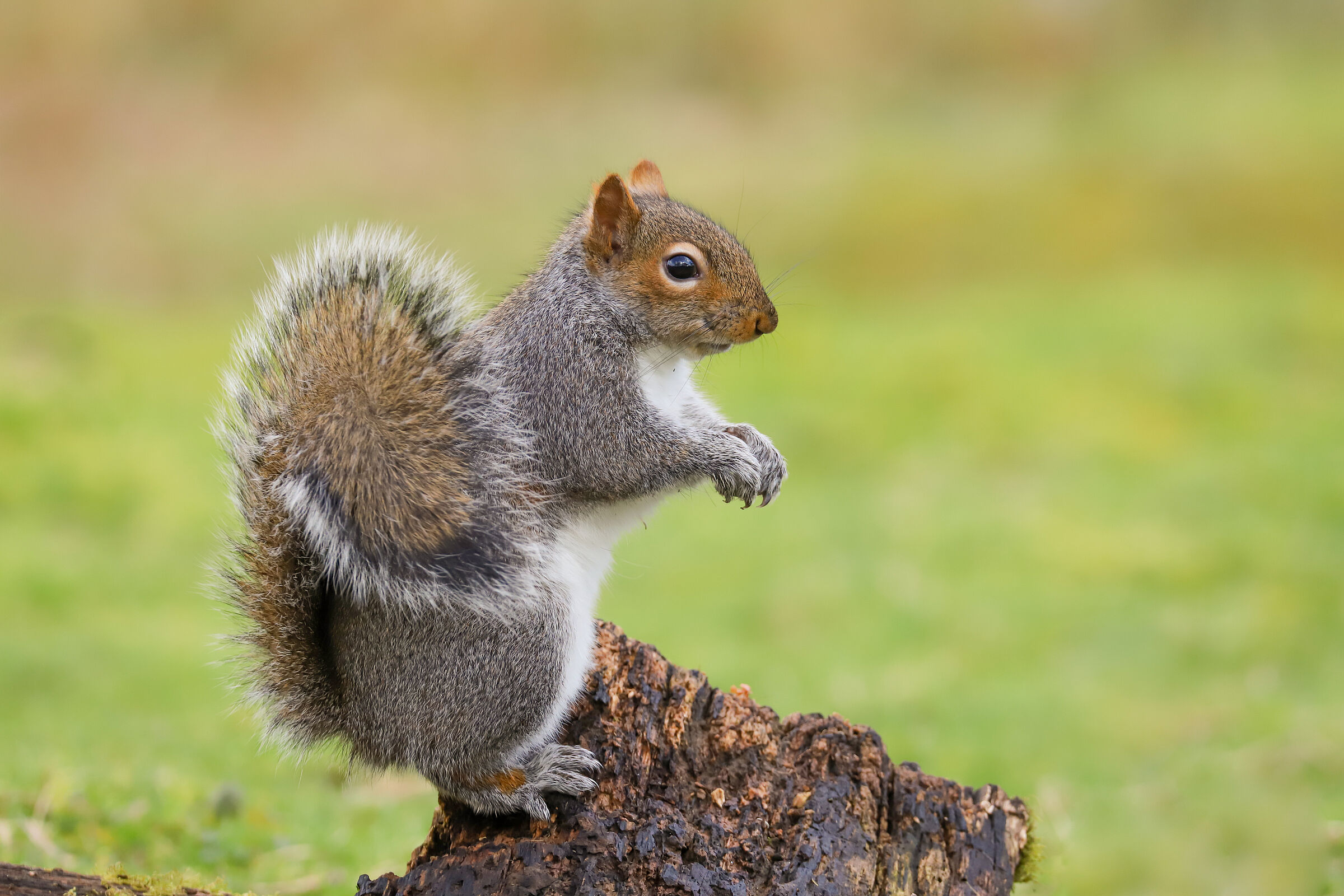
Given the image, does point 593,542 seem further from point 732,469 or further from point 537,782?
point 537,782

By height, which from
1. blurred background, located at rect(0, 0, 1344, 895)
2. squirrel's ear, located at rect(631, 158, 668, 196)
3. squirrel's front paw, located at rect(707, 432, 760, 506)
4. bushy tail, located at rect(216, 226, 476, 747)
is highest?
blurred background, located at rect(0, 0, 1344, 895)

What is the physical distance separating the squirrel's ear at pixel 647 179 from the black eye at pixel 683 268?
26cm

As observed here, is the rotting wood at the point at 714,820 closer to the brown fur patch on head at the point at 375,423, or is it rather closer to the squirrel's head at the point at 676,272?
the brown fur patch on head at the point at 375,423

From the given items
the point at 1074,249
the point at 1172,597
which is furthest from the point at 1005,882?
the point at 1074,249

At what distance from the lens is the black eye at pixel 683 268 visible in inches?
86.4

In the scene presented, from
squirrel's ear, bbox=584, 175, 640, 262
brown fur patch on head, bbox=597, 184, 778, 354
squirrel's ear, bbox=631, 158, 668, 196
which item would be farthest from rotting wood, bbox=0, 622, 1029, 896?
squirrel's ear, bbox=631, 158, 668, 196

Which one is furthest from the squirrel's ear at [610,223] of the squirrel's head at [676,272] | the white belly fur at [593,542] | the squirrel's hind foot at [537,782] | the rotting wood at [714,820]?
the squirrel's hind foot at [537,782]

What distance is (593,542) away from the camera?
2.12m

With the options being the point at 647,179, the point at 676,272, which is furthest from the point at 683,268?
the point at 647,179

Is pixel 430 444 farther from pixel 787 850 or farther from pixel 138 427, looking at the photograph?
pixel 138 427

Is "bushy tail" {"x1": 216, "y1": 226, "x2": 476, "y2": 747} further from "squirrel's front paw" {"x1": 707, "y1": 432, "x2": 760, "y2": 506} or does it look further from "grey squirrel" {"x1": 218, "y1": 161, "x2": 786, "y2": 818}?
"squirrel's front paw" {"x1": 707, "y1": 432, "x2": 760, "y2": 506}

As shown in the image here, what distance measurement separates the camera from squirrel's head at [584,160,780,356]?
217 centimetres

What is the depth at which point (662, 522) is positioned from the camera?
20.2 feet

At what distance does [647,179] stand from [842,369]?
16.9ft
